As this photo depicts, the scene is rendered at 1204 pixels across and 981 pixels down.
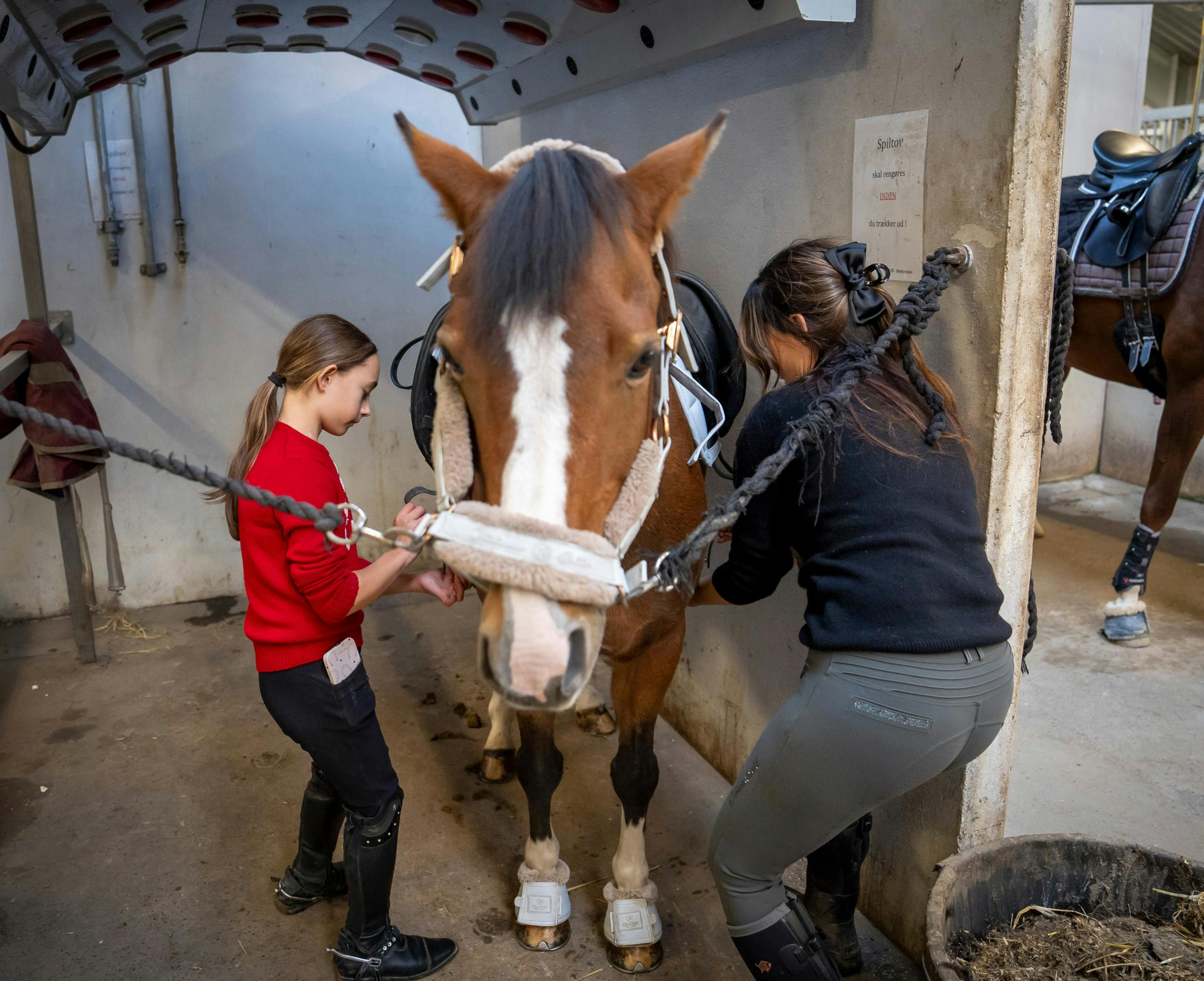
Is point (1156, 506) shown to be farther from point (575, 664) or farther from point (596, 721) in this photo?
point (575, 664)

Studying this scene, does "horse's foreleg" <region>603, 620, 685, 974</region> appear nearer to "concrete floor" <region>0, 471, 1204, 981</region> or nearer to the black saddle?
"concrete floor" <region>0, 471, 1204, 981</region>

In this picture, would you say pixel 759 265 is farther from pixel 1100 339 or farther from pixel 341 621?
pixel 1100 339

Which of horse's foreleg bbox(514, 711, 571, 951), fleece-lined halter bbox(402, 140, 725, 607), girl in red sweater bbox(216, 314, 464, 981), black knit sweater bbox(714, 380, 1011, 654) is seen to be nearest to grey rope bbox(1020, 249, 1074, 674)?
black knit sweater bbox(714, 380, 1011, 654)

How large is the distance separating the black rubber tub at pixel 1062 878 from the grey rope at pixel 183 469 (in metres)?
1.18

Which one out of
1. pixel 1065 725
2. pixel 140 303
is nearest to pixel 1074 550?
pixel 1065 725

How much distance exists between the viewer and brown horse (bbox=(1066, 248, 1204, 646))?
325 cm

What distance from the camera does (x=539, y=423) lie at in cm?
108

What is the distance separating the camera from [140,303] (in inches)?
145

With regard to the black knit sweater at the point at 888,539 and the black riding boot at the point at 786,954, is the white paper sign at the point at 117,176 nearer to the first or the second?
the black knit sweater at the point at 888,539

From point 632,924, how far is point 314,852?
751 mm

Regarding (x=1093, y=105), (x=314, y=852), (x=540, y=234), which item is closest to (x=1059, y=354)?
(x=540, y=234)

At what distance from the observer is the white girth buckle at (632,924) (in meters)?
1.93

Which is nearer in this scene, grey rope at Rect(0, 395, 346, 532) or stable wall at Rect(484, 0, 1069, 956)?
grey rope at Rect(0, 395, 346, 532)

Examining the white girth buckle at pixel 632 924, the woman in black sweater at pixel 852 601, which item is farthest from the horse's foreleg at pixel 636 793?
the woman in black sweater at pixel 852 601
